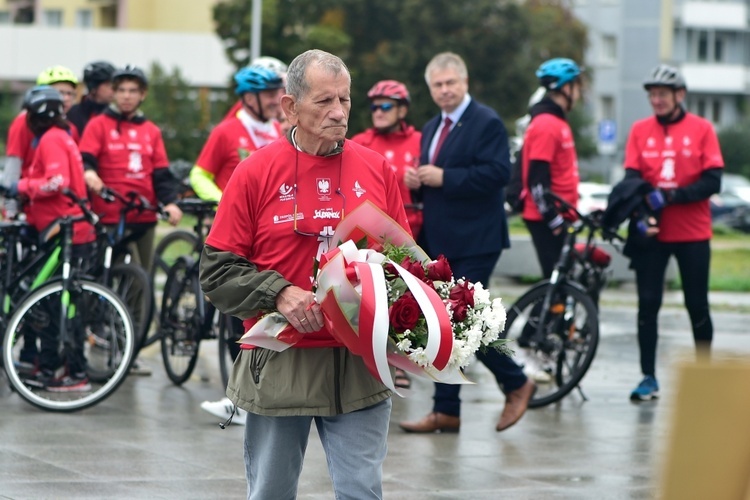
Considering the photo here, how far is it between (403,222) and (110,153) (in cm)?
556

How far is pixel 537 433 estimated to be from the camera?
27.8 ft

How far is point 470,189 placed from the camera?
832 centimetres

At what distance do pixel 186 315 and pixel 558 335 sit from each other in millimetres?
2580

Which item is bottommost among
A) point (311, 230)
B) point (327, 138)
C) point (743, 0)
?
point (311, 230)

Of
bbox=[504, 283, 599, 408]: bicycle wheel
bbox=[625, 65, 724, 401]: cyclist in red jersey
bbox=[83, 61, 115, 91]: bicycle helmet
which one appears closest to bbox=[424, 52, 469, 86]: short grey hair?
bbox=[625, 65, 724, 401]: cyclist in red jersey

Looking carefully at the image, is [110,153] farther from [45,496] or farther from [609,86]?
[609,86]

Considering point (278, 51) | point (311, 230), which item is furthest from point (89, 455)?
point (278, 51)

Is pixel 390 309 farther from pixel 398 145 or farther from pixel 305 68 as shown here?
pixel 398 145

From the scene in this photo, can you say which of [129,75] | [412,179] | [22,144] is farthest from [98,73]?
[412,179]

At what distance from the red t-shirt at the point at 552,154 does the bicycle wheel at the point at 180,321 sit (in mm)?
2465

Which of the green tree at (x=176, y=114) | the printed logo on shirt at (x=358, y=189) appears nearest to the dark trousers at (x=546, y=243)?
the printed logo on shirt at (x=358, y=189)

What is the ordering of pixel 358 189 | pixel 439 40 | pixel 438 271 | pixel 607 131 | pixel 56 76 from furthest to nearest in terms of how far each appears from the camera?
1. pixel 439 40
2. pixel 607 131
3. pixel 56 76
4. pixel 358 189
5. pixel 438 271

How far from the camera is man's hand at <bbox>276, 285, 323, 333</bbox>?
4.42 meters

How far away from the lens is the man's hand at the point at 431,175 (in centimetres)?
836
